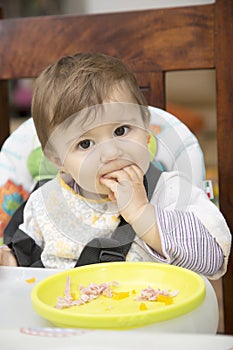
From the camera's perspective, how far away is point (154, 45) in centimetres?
117

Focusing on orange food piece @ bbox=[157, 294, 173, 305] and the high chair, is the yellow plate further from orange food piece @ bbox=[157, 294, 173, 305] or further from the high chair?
the high chair

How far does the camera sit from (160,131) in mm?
1124

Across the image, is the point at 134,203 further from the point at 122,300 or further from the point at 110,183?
the point at 122,300

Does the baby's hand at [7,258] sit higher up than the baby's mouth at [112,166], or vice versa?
the baby's mouth at [112,166]

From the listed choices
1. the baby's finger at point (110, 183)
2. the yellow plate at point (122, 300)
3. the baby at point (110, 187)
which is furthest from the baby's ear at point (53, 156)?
the yellow plate at point (122, 300)

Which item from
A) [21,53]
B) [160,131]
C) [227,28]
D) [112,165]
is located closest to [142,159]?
[112,165]

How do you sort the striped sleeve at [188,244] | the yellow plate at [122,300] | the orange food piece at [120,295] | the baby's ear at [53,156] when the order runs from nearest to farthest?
the yellow plate at [122,300]
the orange food piece at [120,295]
the striped sleeve at [188,244]
the baby's ear at [53,156]

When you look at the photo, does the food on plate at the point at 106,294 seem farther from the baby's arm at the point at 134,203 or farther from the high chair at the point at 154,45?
the high chair at the point at 154,45

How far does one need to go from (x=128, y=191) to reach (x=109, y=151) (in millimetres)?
66

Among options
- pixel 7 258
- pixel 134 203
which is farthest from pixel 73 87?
pixel 7 258

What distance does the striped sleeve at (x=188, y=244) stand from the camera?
842mm

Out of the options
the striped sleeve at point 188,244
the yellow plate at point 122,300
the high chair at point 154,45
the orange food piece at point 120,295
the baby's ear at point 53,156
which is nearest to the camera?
the yellow plate at point 122,300

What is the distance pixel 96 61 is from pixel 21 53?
14.5 inches

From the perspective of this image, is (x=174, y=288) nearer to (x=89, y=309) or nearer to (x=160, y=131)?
(x=89, y=309)
